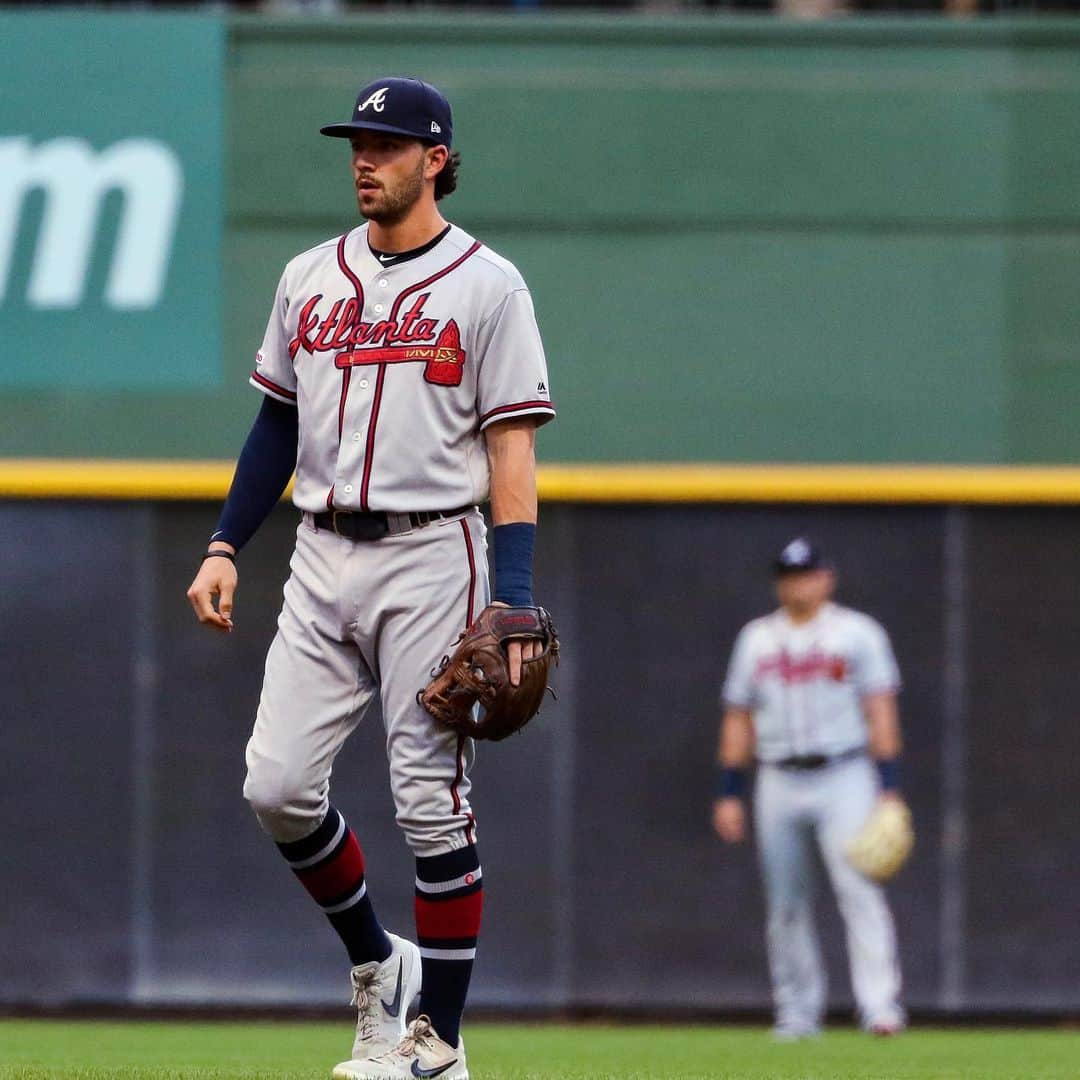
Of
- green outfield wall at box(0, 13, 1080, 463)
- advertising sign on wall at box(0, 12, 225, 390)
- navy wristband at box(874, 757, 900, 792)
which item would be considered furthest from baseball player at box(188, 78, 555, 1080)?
advertising sign on wall at box(0, 12, 225, 390)

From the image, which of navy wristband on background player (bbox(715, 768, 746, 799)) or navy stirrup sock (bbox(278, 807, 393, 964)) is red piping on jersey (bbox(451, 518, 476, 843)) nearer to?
navy stirrup sock (bbox(278, 807, 393, 964))

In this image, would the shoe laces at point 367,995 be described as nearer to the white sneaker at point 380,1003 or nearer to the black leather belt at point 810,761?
the white sneaker at point 380,1003

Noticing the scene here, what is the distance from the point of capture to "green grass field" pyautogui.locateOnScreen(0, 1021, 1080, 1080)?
19.1ft

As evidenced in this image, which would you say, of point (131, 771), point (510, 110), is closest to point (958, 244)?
point (510, 110)

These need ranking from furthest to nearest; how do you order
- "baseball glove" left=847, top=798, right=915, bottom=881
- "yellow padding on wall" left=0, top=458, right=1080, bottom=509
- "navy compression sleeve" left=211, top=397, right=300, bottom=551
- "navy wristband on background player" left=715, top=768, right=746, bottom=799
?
1. "yellow padding on wall" left=0, top=458, right=1080, bottom=509
2. "navy wristband on background player" left=715, top=768, right=746, bottom=799
3. "baseball glove" left=847, top=798, right=915, bottom=881
4. "navy compression sleeve" left=211, top=397, right=300, bottom=551

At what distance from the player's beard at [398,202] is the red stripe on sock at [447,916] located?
1.53 m

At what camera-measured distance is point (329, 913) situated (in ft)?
15.9

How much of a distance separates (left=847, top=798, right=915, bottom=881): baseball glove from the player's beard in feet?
16.5

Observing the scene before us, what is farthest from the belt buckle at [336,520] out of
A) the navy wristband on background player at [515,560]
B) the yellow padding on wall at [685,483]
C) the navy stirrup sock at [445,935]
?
the yellow padding on wall at [685,483]

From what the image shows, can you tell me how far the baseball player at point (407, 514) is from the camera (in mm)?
4527

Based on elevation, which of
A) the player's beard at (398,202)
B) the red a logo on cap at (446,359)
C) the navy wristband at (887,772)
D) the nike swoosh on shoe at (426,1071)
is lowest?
the navy wristband at (887,772)

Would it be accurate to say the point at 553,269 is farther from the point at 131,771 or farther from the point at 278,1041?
the point at 278,1041

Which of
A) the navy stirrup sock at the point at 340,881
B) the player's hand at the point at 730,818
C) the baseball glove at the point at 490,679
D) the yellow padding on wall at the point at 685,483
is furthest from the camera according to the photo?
the yellow padding on wall at the point at 685,483

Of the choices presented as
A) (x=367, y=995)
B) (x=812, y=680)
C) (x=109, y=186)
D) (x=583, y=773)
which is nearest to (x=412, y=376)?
(x=367, y=995)
